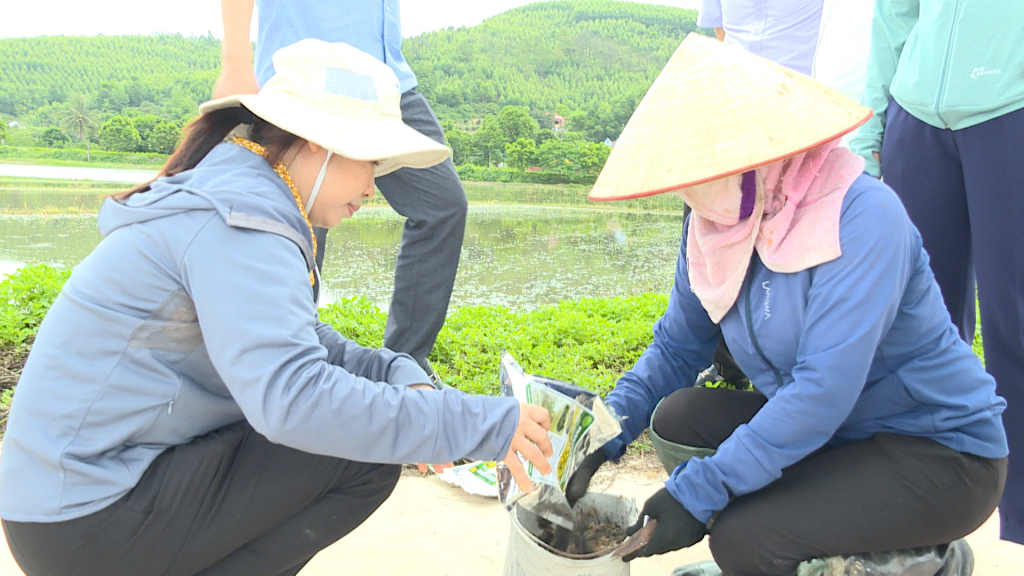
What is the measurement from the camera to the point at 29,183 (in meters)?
11.4

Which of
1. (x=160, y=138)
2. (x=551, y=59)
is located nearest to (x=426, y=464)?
(x=160, y=138)

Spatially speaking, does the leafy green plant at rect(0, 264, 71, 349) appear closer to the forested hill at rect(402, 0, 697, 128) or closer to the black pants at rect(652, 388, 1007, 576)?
the black pants at rect(652, 388, 1007, 576)

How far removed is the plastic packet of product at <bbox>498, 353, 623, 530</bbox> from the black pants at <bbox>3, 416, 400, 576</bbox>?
1.09ft

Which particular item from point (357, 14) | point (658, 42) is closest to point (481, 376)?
point (357, 14)

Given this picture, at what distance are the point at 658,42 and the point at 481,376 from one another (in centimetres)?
3943

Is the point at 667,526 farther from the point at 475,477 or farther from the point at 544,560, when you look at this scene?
the point at 475,477

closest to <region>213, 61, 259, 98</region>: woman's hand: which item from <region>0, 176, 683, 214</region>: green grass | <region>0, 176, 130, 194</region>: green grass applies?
<region>0, 176, 683, 214</region>: green grass

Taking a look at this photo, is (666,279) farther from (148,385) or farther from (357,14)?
(148,385)

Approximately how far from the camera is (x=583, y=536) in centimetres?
183

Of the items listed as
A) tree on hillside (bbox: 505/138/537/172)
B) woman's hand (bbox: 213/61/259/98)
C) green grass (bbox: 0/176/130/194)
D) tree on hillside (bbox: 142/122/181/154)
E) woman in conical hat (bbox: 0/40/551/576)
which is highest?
woman's hand (bbox: 213/61/259/98)

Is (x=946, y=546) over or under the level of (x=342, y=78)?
under

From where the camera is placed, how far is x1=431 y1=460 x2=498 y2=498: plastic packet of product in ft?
8.05

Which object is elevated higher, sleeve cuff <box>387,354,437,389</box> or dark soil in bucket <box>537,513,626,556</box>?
sleeve cuff <box>387,354,437,389</box>

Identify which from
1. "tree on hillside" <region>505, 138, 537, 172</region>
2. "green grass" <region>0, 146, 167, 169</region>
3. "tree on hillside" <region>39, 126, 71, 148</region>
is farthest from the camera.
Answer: "tree on hillside" <region>39, 126, 71, 148</region>
